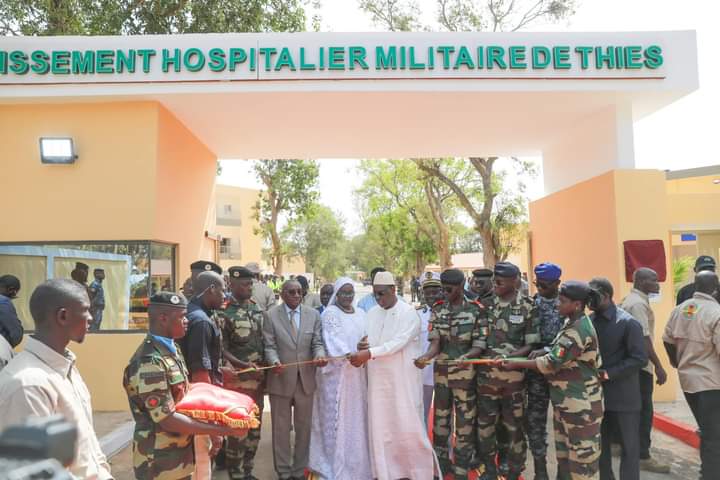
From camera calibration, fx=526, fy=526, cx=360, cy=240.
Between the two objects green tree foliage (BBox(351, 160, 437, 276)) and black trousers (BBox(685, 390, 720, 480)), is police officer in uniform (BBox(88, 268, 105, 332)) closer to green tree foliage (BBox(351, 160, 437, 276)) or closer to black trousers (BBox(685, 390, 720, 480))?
black trousers (BBox(685, 390, 720, 480))

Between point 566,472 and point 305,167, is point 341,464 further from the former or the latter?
point 305,167

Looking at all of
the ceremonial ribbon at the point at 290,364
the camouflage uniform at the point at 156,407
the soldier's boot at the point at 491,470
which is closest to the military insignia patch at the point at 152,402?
the camouflage uniform at the point at 156,407

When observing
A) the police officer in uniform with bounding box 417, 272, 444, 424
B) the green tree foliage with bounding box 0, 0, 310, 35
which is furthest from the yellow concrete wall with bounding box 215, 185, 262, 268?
the police officer in uniform with bounding box 417, 272, 444, 424

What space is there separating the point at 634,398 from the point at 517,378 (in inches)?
35.5

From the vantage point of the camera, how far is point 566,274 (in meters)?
9.02

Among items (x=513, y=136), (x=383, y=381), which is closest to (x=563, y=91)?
(x=513, y=136)

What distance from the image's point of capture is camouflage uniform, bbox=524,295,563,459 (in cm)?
486

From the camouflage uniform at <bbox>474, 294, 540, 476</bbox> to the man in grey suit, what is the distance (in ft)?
4.84

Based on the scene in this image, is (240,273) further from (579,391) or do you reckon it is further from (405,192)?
(405,192)

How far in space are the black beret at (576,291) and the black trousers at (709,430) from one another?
4.99 ft

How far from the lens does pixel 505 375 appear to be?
4504mm

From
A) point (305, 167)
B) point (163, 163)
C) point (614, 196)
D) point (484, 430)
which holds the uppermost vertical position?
point (305, 167)

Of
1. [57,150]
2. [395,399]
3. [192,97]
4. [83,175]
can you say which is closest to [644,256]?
[395,399]

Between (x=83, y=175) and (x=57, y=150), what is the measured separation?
46 centimetres
